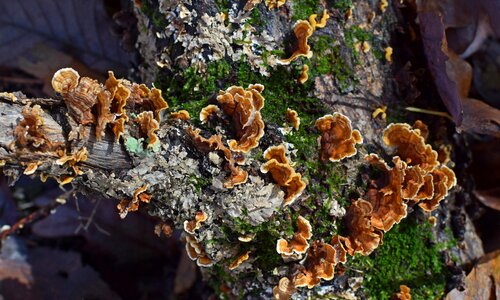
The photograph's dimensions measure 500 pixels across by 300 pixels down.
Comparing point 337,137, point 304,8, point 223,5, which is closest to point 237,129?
point 337,137

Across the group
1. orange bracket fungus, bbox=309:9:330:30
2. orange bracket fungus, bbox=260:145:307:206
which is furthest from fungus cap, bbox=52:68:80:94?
orange bracket fungus, bbox=309:9:330:30

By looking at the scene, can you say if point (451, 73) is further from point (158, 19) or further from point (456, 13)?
point (158, 19)

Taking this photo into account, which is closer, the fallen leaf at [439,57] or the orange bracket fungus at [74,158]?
the orange bracket fungus at [74,158]

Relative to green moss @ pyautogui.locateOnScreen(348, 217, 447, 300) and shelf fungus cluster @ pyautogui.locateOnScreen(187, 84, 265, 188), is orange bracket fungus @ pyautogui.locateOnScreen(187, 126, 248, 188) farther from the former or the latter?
green moss @ pyautogui.locateOnScreen(348, 217, 447, 300)

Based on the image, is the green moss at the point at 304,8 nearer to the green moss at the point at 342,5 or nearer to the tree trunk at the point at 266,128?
the tree trunk at the point at 266,128

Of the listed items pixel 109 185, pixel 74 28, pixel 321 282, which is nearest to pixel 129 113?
pixel 109 185

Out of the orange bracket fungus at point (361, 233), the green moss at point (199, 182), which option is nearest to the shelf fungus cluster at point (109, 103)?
the green moss at point (199, 182)

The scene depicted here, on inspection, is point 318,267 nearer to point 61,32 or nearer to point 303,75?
point 303,75
